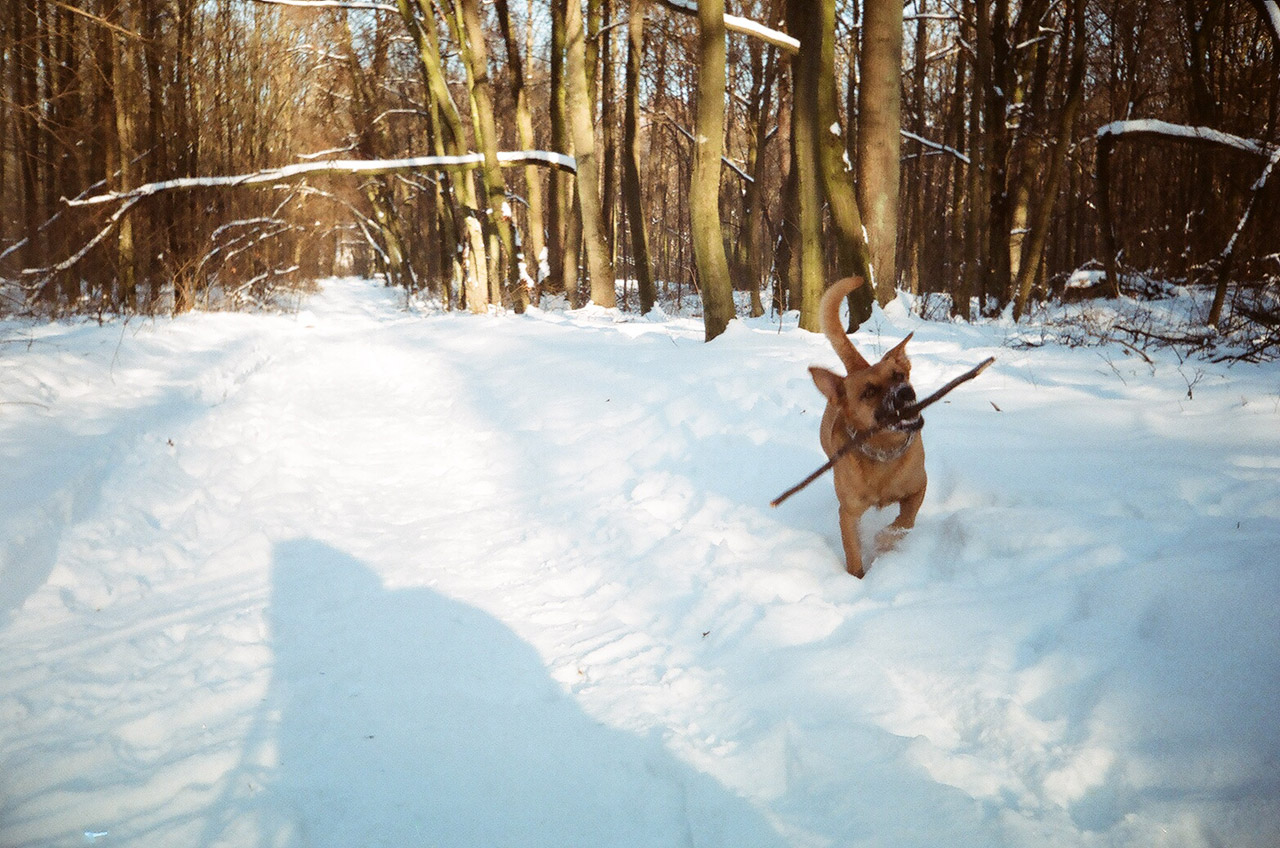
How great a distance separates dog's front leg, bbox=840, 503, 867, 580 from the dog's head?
0.39m

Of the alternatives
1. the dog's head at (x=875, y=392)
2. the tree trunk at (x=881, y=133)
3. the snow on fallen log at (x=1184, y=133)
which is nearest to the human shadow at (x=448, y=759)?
the dog's head at (x=875, y=392)

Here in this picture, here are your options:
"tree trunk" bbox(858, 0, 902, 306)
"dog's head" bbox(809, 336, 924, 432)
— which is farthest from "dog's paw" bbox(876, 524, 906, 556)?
"tree trunk" bbox(858, 0, 902, 306)

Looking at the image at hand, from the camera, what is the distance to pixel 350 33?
1928 cm

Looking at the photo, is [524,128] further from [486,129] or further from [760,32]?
[760,32]

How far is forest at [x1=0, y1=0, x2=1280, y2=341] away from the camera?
782 centimetres

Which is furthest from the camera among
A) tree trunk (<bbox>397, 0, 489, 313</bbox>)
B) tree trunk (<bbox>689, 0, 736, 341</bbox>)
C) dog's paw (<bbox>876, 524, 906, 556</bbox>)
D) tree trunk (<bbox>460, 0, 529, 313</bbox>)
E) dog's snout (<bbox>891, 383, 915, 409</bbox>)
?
tree trunk (<bbox>397, 0, 489, 313</bbox>)

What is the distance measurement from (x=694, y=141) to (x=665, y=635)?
7490 millimetres

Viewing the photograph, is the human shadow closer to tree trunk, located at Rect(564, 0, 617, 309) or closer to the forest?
the forest

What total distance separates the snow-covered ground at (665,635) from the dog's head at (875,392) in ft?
2.29

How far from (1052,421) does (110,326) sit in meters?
11.4

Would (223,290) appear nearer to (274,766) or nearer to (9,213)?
(9,213)

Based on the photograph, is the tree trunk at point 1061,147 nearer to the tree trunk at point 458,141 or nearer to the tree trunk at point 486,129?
the tree trunk at point 486,129

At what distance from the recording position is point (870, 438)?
2.71m

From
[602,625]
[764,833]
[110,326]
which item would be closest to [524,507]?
[602,625]
